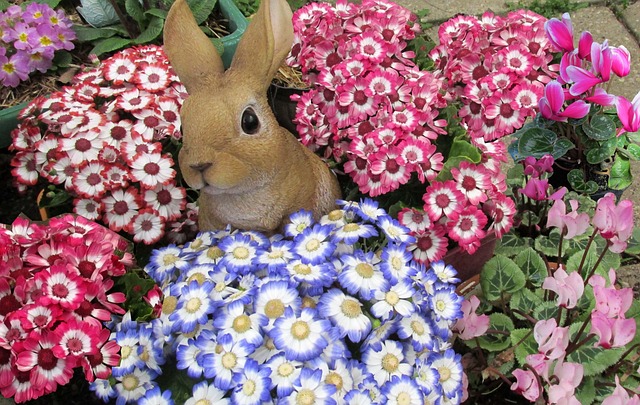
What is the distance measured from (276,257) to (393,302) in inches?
9.7

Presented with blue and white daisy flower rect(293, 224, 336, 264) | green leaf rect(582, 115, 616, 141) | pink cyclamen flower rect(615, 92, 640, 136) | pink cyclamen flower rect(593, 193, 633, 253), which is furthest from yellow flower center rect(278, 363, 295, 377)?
green leaf rect(582, 115, 616, 141)

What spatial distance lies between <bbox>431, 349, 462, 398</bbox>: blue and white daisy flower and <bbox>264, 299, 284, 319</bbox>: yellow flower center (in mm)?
346

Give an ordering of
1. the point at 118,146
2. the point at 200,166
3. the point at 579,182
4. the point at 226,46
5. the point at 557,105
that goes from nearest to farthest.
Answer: the point at 200,166 → the point at 557,105 → the point at 118,146 → the point at 579,182 → the point at 226,46

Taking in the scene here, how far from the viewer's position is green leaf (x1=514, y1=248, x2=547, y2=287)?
175cm

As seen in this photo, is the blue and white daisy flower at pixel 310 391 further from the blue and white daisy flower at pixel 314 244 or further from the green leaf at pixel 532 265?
the green leaf at pixel 532 265

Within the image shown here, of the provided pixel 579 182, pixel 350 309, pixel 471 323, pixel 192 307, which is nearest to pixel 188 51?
pixel 192 307

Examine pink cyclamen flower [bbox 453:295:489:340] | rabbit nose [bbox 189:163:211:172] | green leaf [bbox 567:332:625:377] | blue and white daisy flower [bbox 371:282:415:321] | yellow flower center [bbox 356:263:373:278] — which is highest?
rabbit nose [bbox 189:163:211:172]

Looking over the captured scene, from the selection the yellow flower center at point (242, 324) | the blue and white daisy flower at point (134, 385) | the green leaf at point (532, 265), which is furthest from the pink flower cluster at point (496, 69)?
the blue and white daisy flower at point (134, 385)

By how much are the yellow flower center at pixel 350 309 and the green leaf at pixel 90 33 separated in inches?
63.8

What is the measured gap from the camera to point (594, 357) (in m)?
1.51

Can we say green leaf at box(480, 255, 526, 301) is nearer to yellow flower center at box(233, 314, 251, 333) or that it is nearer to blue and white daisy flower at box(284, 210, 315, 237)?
blue and white daisy flower at box(284, 210, 315, 237)

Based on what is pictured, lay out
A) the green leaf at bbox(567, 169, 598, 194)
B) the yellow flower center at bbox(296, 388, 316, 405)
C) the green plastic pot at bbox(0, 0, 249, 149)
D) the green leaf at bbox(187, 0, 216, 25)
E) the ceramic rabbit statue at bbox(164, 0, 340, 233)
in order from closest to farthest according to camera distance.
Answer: the yellow flower center at bbox(296, 388, 316, 405) → the ceramic rabbit statue at bbox(164, 0, 340, 233) → the green leaf at bbox(567, 169, 598, 194) → the green plastic pot at bbox(0, 0, 249, 149) → the green leaf at bbox(187, 0, 216, 25)

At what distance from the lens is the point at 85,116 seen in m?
1.94

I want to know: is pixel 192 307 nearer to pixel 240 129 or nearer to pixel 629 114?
pixel 240 129
